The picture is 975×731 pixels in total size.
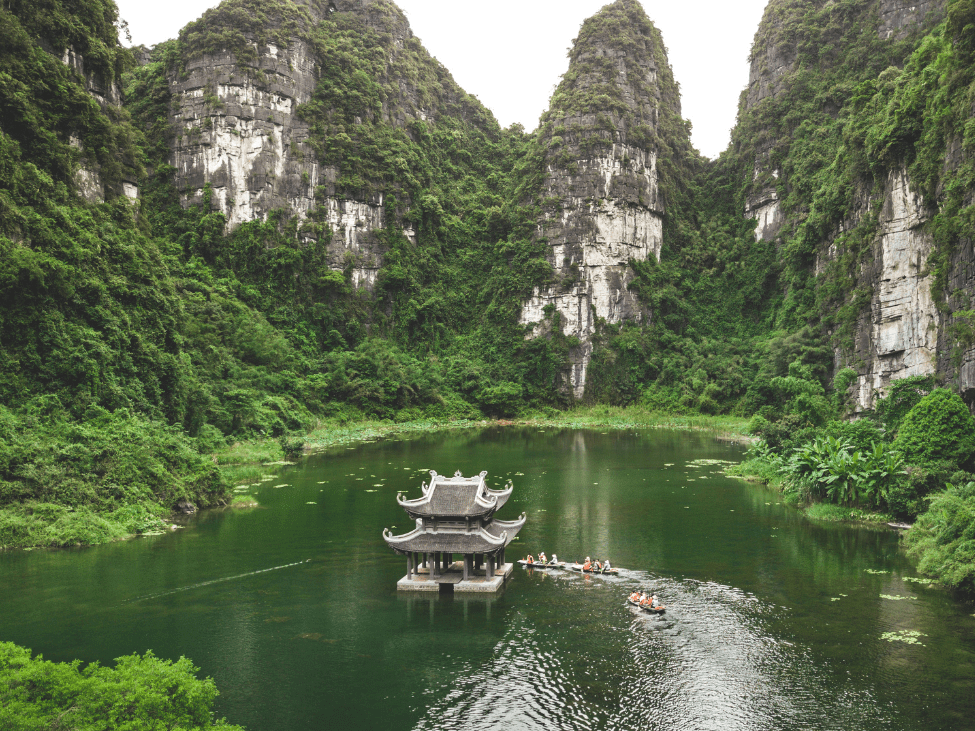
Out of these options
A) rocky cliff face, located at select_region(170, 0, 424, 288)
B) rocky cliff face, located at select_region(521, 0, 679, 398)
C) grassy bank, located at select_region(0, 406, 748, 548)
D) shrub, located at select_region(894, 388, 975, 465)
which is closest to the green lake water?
grassy bank, located at select_region(0, 406, 748, 548)

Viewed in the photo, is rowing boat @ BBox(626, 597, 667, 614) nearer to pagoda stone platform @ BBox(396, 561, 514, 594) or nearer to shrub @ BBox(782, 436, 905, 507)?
pagoda stone platform @ BBox(396, 561, 514, 594)

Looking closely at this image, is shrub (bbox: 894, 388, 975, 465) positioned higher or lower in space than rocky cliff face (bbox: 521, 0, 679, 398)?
lower

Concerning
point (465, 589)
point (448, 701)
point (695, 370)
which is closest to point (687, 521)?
point (465, 589)

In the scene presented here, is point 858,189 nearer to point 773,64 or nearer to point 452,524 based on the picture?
point 452,524

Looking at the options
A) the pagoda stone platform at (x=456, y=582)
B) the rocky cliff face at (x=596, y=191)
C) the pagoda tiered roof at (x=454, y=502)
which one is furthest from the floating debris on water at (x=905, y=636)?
the rocky cliff face at (x=596, y=191)

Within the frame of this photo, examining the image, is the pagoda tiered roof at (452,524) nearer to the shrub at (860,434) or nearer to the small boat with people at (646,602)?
the small boat with people at (646,602)
